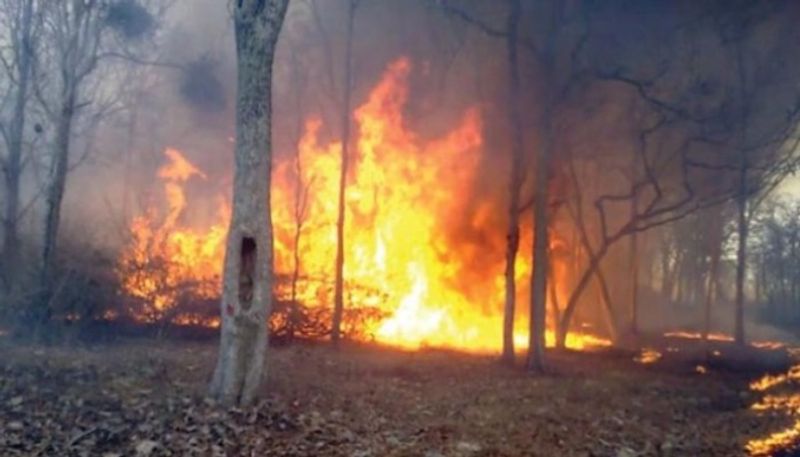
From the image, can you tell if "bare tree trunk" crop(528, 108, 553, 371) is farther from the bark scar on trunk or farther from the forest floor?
the bark scar on trunk

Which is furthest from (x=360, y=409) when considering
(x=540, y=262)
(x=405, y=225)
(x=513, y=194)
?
(x=405, y=225)

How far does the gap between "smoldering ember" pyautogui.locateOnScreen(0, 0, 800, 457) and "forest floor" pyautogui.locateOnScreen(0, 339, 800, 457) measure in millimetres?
72

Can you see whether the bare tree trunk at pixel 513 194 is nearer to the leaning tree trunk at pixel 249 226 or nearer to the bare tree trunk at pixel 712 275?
the leaning tree trunk at pixel 249 226

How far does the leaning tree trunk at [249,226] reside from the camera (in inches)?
420

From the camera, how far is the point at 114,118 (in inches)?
1348

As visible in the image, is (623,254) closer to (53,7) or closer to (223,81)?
(223,81)

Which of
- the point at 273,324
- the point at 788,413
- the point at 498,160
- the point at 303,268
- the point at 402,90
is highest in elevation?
the point at 402,90

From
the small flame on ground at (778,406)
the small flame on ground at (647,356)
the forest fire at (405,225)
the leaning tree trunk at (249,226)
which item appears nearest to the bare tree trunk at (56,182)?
the forest fire at (405,225)

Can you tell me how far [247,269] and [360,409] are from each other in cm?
303

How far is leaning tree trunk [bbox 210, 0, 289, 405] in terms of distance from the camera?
10.7 m

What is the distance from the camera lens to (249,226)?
34.9 feet

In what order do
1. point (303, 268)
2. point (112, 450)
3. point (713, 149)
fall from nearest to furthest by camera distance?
1. point (112, 450)
2. point (303, 268)
3. point (713, 149)

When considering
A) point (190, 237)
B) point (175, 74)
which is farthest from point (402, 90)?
point (175, 74)

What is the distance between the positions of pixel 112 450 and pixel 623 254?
28334 mm
